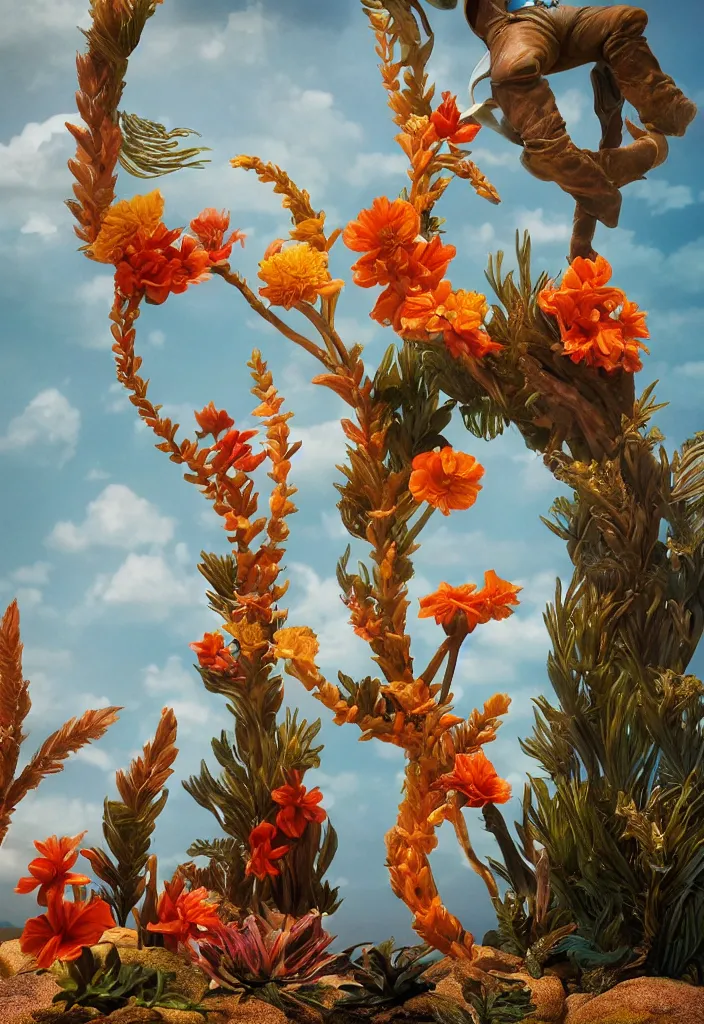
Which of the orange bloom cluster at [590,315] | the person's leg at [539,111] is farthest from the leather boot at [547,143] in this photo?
the orange bloom cluster at [590,315]

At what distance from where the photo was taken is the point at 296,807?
2.48m

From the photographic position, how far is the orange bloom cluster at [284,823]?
2.44 metres

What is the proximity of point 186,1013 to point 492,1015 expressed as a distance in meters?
0.53

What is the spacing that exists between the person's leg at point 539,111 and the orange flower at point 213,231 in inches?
24.8

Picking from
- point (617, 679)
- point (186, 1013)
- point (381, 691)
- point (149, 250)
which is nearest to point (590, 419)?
point (617, 679)

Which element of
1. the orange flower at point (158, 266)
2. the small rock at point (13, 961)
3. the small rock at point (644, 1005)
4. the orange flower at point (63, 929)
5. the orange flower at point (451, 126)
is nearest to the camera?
the orange flower at point (63, 929)

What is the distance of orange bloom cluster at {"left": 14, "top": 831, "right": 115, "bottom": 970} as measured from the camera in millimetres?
2023

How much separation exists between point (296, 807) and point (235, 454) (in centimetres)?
73

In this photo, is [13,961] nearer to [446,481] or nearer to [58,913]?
[58,913]

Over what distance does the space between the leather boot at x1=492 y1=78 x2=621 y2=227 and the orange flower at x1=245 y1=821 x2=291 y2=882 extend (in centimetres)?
146

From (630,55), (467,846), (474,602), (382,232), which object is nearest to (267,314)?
(382,232)

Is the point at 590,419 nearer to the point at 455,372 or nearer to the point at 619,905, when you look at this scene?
the point at 455,372

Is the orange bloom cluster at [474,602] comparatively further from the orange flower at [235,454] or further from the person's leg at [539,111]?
the person's leg at [539,111]

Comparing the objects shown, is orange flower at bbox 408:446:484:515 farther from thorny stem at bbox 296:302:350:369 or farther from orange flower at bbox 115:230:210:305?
orange flower at bbox 115:230:210:305
